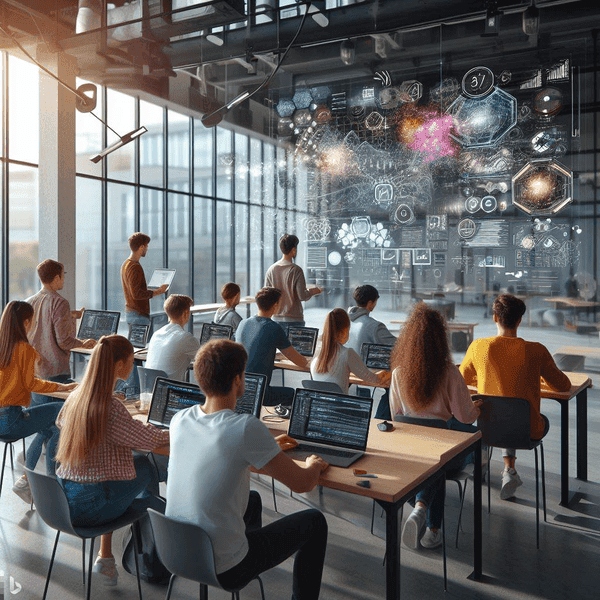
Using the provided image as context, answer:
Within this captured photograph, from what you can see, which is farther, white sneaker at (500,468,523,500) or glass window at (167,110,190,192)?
glass window at (167,110,190,192)

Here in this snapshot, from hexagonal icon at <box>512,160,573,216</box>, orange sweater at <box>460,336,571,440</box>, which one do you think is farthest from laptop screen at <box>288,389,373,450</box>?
hexagonal icon at <box>512,160,573,216</box>

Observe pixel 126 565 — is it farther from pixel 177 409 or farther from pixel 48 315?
pixel 48 315

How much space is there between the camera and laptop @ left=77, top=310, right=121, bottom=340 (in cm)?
604

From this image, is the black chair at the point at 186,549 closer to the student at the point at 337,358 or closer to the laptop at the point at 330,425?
the laptop at the point at 330,425

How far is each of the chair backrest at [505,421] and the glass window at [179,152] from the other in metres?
7.96

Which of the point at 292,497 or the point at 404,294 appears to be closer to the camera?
→ the point at 292,497

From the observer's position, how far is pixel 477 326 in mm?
7703

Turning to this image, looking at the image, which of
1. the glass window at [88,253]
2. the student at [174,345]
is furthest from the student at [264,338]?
the glass window at [88,253]

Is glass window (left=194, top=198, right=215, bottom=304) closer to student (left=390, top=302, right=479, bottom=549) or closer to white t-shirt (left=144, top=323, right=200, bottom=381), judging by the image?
white t-shirt (left=144, top=323, right=200, bottom=381)

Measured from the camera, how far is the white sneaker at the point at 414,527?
309 cm

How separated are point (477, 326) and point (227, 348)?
6.03 m

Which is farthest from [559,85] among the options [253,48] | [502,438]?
[502,438]

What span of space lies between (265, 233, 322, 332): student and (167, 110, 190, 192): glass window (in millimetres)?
4391

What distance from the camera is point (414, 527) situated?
309 centimetres
